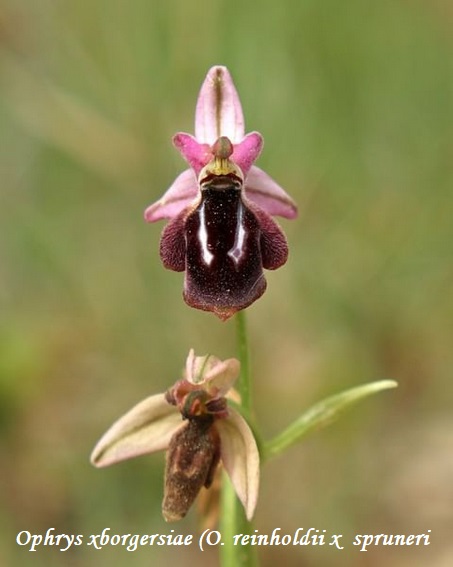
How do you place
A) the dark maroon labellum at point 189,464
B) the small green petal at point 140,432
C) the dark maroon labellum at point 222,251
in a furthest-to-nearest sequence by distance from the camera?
the small green petal at point 140,432 < the dark maroon labellum at point 189,464 < the dark maroon labellum at point 222,251

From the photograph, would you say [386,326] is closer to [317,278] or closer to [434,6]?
[317,278]

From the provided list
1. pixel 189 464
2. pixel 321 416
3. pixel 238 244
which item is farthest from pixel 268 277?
pixel 238 244

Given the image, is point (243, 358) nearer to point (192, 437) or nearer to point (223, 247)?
point (192, 437)

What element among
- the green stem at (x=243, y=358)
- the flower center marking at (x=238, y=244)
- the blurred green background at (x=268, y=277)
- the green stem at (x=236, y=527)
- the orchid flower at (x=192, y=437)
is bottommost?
the green stem at (x=236, y=527)

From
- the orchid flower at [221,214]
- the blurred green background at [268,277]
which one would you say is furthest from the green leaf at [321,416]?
the blurred green background at [268,277]

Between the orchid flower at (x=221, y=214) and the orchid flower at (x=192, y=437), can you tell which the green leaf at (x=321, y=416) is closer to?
the orchid flower at (x=192, y=437)

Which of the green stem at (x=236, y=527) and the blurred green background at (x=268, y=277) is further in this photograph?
the blurred green background at (x=268, y=277)

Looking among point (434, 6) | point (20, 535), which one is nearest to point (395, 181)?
point (434, 6)

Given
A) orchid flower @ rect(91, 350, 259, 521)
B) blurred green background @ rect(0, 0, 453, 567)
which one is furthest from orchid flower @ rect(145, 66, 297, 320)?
blurred green background @ rect(0, 0, 453, 567)
